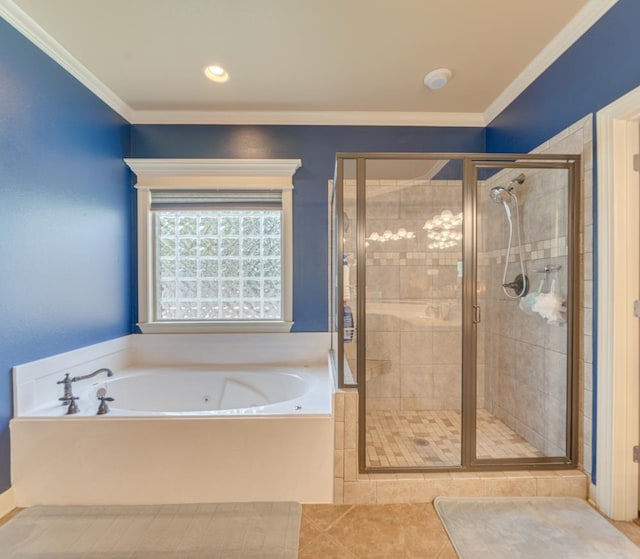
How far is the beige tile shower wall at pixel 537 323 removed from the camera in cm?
170

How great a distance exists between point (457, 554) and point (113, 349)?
2469 mm

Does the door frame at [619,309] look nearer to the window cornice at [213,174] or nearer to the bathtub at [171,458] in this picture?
the bathtub at [171,458]

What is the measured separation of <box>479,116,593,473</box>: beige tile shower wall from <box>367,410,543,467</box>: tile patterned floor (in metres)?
0.13

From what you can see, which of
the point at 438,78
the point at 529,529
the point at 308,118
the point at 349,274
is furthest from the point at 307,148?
the point at 529,529

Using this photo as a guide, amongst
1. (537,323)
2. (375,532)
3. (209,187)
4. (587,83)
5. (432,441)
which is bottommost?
(375,532)

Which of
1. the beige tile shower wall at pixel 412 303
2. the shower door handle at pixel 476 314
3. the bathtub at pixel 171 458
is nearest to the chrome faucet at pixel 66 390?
the bathtub at pixel 171 458

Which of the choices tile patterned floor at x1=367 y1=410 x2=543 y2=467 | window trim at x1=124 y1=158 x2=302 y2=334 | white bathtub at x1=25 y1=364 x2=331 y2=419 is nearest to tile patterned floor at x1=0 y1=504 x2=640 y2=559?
tile patterned floor at x1=367 y1=410 x2=543 y2=467

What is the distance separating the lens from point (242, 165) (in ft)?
8.62

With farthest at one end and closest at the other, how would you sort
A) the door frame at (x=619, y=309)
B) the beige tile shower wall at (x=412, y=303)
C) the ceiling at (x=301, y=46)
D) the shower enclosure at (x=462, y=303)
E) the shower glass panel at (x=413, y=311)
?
the beige tile shower wall at (x=412, y=303)
the shower glass panel at (x=413, y=311)
the shower enclosure at (x=462, y=303)
the ceiling at (x=301, y=46)
the door frame at (x=619, y=309)

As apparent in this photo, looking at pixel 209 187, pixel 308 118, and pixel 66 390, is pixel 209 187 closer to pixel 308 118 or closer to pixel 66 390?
pixel 308 118

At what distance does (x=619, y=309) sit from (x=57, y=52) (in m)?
3.33

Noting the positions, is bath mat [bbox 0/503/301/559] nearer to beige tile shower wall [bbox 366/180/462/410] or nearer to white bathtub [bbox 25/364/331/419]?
white bathtub [bbox 25/364/331/419]

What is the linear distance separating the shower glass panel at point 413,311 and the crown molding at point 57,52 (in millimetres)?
1965

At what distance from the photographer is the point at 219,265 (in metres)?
2.78
